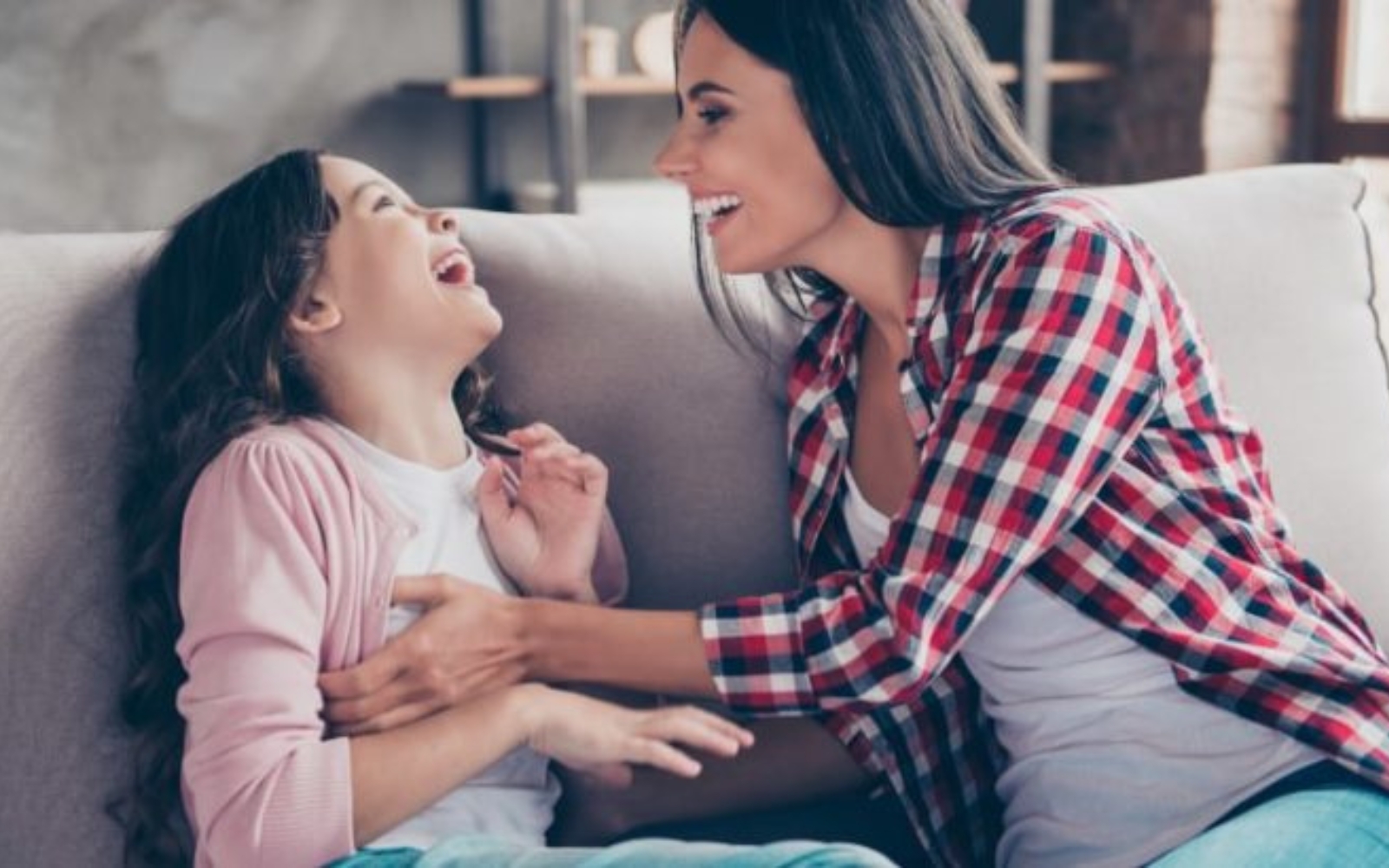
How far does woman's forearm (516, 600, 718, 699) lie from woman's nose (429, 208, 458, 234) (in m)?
0.32

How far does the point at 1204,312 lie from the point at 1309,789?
1.78ft

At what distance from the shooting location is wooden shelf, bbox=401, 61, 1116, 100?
3555mm

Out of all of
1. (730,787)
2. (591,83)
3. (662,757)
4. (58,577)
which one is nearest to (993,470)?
(662,757)

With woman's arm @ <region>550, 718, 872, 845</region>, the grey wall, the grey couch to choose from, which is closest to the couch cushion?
the grey couch

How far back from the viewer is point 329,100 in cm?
383

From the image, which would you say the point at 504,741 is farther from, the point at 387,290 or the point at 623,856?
the point at 387,290

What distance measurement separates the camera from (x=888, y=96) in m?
1.31

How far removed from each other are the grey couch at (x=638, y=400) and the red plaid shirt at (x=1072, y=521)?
22cm

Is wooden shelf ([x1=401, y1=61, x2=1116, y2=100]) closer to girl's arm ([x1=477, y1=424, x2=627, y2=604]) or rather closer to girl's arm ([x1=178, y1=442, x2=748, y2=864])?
girl's arm ([x1=477, y1=424, x2=627, y2=604])

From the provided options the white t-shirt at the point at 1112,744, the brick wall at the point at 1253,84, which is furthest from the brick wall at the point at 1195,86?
the white t-shirt at the point at 1112,744

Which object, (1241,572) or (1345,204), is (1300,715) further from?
(1345,204)

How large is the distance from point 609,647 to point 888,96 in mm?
452

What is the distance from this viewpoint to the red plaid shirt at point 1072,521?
1210 mm

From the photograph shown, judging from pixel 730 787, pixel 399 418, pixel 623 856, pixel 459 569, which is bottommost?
pixel 730 787
